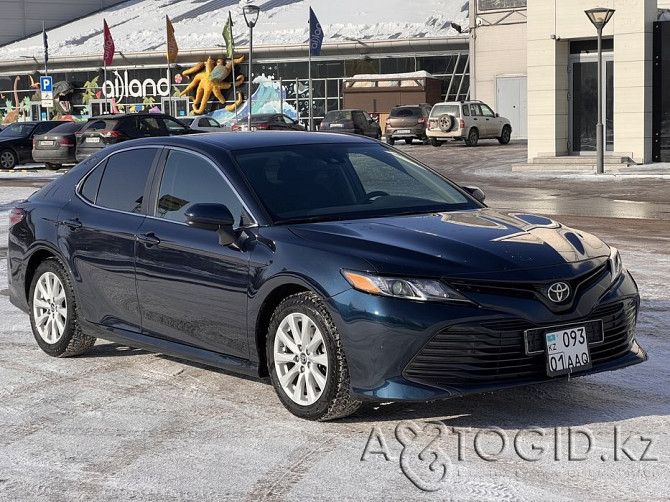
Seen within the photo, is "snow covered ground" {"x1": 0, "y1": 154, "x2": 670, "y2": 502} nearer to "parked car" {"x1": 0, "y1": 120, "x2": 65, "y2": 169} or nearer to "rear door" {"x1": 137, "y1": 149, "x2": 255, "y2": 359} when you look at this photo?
"rear door" {"x1": 137, "y1": 149, "x2": 255, "y2": 359}

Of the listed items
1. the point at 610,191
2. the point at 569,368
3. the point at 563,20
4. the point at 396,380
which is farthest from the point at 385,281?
the point at 563,20

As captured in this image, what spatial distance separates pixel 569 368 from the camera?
5.75 meters

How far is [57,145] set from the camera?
33.8 metres

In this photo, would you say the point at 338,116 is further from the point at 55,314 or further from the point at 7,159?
the point at 55,314

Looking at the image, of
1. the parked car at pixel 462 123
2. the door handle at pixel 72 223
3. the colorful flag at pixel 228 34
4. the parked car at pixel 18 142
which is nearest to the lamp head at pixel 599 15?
the parked car at pixel 18 142

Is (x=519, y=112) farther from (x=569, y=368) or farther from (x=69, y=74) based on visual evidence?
(x=569, y=368)

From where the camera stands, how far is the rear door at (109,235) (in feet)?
23.4

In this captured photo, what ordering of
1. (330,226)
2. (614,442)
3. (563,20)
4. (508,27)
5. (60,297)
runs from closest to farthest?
(614,442), (330,226), (60,297), (563,20), (508,27)

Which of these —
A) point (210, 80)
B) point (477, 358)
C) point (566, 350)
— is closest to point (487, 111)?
point (210, 80)

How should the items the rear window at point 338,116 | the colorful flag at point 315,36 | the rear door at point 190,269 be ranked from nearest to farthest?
the rear door at point 190,269 → the rear window at point 338,116 → the colorful flag at point 315,36

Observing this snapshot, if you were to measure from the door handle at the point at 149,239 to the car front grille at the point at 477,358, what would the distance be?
77.0 inches

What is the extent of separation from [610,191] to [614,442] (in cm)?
1781

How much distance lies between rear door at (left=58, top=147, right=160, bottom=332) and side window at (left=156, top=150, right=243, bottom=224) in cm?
19

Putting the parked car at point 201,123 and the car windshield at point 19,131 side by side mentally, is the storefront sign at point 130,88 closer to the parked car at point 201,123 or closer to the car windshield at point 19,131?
the parked car at point 201,123
